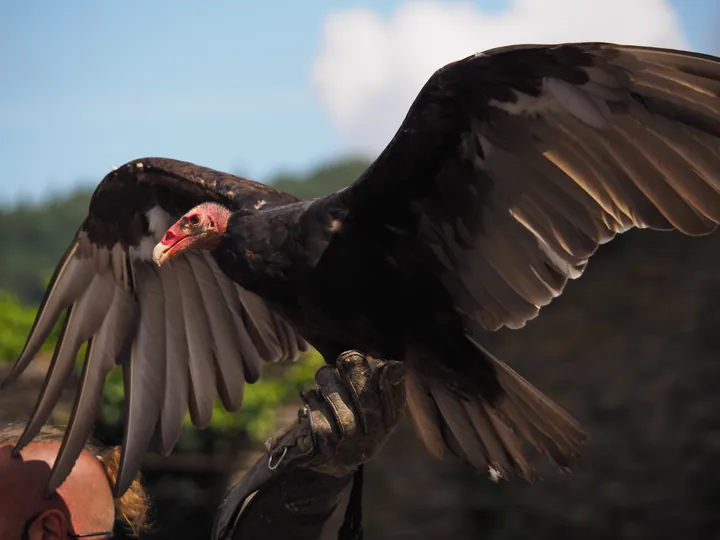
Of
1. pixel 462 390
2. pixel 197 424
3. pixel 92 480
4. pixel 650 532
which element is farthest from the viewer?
pixel 650 532

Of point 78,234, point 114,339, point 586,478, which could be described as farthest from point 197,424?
point 586,478

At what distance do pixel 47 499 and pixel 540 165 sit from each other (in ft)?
4.54

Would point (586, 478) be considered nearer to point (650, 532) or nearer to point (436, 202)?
point (650, 532)

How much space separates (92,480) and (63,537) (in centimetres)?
21

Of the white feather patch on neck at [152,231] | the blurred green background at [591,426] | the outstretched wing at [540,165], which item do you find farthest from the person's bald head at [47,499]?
the blurred green background at [591,426]

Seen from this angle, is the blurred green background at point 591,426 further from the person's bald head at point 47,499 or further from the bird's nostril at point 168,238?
the person's bald head at point 47,499

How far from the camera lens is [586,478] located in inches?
225

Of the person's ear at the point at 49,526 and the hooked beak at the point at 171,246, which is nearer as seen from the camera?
the person's ear at the point at 49,526

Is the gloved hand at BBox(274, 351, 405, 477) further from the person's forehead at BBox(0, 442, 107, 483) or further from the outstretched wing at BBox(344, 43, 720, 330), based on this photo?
the outstretched wing at BBox(344, 43, 720, 330)

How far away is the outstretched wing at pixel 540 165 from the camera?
89.7 inches

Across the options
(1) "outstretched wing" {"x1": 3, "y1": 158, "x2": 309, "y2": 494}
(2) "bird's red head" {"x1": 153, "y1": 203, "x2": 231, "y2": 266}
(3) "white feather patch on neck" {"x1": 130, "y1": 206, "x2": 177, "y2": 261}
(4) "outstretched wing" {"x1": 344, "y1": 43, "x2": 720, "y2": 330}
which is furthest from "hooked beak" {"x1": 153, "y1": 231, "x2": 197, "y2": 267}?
(4) "outstretched wing" {"x1": 344, "y1": 43, "x2": 720, "y2": 330}

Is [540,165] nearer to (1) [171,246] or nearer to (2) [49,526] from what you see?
(1) [171,246]

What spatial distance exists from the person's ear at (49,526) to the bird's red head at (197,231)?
3.40 ft

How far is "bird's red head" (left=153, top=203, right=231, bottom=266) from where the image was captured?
2912 millimetres
